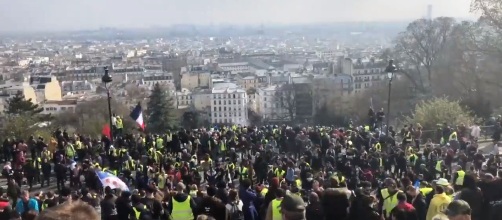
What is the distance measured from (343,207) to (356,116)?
48.7 metres

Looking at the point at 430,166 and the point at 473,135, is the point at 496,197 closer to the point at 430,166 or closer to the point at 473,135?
the point at 430,166

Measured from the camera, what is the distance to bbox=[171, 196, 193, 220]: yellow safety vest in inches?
376

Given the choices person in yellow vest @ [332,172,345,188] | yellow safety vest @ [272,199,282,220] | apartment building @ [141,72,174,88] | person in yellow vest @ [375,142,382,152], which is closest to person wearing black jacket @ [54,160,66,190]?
person in yellow vest @ [332,172,345,188]

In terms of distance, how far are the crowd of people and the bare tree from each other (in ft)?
81.0

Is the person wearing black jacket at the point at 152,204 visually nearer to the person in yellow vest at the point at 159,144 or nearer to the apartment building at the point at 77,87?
the person in yellow vest at the point at 159,144

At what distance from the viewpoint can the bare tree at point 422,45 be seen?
48031 millimetres

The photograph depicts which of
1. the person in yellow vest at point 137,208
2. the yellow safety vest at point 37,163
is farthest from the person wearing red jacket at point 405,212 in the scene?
the yellow safety vest at point 37,163

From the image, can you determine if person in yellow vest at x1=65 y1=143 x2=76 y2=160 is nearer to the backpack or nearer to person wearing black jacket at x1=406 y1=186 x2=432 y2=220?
the backpack

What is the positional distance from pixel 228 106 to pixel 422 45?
6846 centimetres

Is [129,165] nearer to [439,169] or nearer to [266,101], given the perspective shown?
[439,169]

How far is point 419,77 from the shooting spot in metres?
50.2

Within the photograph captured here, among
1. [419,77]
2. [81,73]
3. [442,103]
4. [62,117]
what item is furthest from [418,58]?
[81,73]

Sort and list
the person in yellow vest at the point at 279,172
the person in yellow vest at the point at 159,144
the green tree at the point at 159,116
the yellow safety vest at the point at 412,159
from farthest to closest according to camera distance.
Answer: the green tree at the point at 159,116
the person in yellow vest at the point at 159,144
the yellow safety vest at the point at 412,159
the person in yellow vest at the point at 279,172

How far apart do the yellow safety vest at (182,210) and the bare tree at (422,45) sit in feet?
131
